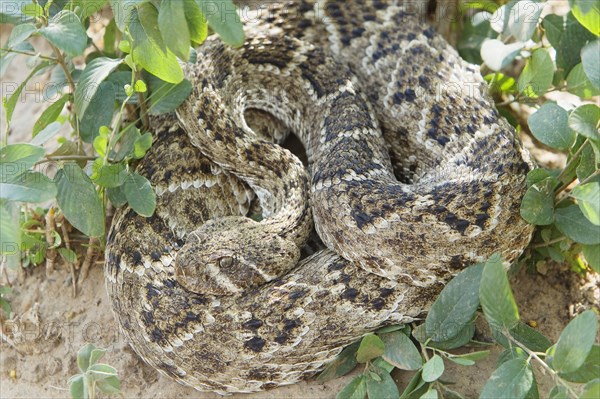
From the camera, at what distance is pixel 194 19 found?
3.22 metres

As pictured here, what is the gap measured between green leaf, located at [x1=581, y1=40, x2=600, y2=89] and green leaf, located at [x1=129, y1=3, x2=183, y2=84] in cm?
189

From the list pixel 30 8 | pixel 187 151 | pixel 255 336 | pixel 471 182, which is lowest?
pixel 255 336

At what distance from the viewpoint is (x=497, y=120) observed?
158 inches

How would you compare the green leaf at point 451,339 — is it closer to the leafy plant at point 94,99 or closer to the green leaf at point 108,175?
the leafy plant at point 94,99

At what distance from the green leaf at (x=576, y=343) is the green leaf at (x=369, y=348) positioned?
0.84 metres

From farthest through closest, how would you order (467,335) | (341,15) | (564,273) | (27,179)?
(341,15) < (564,273) < (467,335) < (27,179)

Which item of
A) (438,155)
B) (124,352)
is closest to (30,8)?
(124,352)

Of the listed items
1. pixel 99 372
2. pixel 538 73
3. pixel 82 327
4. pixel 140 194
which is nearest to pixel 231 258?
pixel 140 194

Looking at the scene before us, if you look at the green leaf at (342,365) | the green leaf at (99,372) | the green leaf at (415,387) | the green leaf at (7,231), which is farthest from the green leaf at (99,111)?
the green leaf at (415,387)

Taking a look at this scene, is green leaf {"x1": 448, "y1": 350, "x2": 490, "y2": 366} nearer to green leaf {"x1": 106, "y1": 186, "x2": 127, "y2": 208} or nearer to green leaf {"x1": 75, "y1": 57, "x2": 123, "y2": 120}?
green leaf {"x1": 106, "y1": 186, "x2": 127, "y2": 208}

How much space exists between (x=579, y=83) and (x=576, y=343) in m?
1.62

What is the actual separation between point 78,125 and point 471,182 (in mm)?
2099

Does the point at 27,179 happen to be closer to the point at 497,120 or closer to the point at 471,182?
the point at 471,182

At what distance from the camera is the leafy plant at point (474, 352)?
296cm
